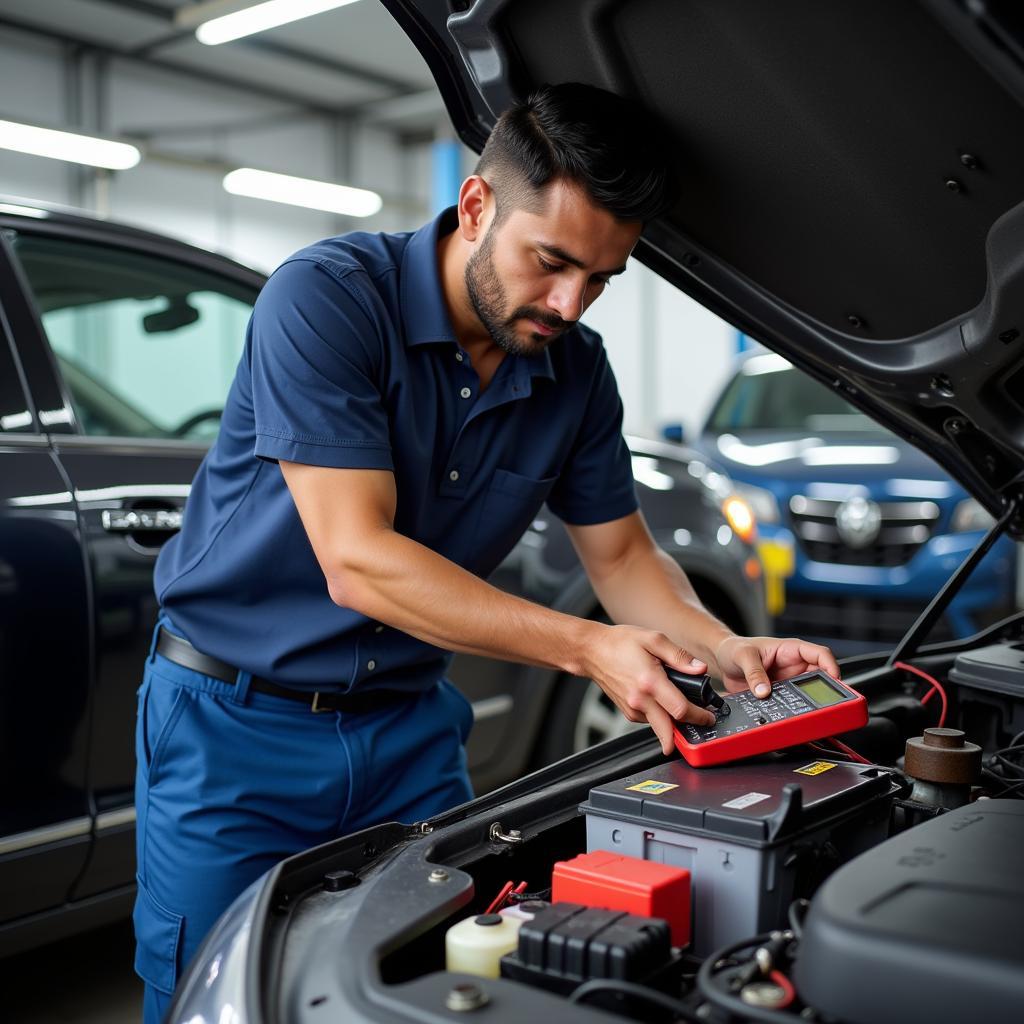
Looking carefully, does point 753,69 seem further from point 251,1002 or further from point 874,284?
point 251,1002

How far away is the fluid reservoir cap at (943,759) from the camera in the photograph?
1149 millimetres

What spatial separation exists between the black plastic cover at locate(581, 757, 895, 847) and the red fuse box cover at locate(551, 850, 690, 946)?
0.16ft

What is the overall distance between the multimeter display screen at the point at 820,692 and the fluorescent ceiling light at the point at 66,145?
265 inches

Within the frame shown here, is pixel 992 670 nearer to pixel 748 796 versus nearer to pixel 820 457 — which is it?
pixel 748 796

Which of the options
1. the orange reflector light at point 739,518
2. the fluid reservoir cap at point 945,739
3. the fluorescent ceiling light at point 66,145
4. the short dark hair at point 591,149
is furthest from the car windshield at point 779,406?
the fluorescent ceiling light at point 66,145

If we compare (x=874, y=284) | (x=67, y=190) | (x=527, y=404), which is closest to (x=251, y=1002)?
(x=527, y=404)

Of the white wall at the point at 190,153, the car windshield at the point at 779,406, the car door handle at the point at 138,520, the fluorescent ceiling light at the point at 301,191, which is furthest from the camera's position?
the fluorescent ceiling light at the point at 301,191

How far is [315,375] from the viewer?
4.33 feet

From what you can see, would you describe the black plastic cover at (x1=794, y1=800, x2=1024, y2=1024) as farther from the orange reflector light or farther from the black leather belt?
the orange reflector light

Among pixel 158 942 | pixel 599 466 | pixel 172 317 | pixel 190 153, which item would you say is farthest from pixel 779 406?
pixel 190 153

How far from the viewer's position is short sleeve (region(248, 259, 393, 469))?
1300 millimetres

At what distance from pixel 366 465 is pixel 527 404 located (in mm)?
364

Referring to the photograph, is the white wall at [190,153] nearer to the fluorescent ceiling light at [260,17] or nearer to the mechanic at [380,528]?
the fluorescent ceiling light at [260,17]

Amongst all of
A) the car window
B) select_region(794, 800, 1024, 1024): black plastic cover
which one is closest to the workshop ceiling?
the car window
